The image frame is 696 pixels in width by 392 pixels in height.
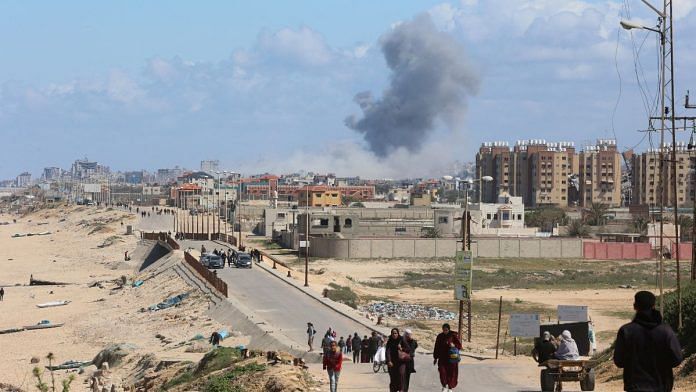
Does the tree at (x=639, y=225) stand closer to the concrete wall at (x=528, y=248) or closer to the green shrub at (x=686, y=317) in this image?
the concrete wall at (x=528, y=248)

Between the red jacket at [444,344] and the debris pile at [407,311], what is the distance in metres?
29.0

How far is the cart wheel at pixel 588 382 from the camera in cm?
1752

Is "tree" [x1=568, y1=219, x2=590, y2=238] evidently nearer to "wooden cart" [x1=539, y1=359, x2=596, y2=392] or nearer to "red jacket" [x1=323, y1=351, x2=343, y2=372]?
"red jacket" [x1=323, y1=351, x2=343, y2=372]

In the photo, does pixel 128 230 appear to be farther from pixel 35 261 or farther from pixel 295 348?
pixel 295 348

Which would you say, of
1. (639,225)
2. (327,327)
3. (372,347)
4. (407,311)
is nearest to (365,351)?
(372,347)

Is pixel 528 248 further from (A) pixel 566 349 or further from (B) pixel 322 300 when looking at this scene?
(A) pixel 566 349

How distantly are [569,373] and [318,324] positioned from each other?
1948 centimetres

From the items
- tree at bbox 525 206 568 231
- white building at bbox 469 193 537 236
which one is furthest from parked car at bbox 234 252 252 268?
tree at bbox 525 206 568 231

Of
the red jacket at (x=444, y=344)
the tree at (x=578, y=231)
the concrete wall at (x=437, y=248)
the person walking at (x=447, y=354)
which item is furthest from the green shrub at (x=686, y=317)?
the tree at (x=578, y=231)

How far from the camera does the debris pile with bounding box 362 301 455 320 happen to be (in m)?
46.6

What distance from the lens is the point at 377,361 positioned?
23641 millimetres

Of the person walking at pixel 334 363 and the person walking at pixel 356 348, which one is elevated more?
the person walking at pixel 334 363

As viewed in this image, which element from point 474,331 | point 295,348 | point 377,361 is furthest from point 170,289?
point 377,361

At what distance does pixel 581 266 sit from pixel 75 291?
1453 inches
